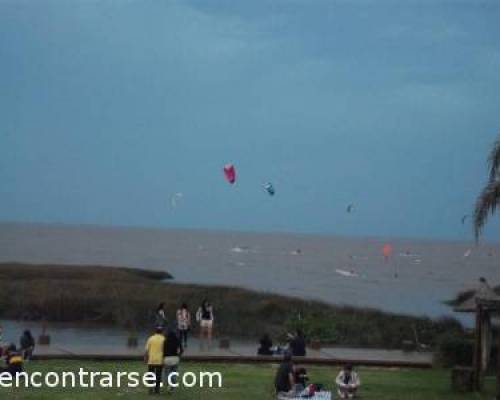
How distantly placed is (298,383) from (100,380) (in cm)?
420

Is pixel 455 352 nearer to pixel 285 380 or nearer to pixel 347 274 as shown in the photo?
pixel 285 380

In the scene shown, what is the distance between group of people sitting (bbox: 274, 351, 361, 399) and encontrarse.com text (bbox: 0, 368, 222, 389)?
78.1 inches

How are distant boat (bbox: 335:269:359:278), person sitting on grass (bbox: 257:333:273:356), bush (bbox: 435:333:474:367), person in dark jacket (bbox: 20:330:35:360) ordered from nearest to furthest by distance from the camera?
person in dark jacket (bbox: 20:330:35:360) → bush (bbox: 435:333:474:367) → person sitting on grass (bbox: 257:333:273:356) → distant boat (bbox: 335:269:359:278)

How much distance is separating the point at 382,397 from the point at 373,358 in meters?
7.54

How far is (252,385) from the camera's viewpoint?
60.3 feet

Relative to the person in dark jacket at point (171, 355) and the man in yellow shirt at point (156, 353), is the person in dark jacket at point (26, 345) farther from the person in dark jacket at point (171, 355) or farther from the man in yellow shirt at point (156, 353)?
the man in yellow shirt at point (156, 353)

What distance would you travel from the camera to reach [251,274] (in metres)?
105

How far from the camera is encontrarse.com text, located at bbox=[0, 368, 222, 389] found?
17250mm

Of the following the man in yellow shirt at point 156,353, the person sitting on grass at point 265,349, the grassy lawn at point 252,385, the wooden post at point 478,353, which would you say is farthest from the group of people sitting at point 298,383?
the person sitting on grass at point 265,349

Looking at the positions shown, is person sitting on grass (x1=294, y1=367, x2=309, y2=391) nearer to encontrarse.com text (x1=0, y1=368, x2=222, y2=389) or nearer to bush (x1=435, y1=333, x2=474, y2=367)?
encontrarse.com text (x1=0, y1=368, x2=222, y2=389)

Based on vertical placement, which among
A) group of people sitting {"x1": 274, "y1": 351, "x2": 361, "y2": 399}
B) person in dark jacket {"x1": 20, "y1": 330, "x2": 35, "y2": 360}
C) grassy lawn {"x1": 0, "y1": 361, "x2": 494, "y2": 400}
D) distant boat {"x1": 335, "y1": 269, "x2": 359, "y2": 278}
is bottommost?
grassy lawn {"x1": 0, "y1": 361, "x2": 494, "y2": 400}

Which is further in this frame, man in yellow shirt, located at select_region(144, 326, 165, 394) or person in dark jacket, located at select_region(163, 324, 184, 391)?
person in dark jacket, located at select_region(163, 324, 184, 391)

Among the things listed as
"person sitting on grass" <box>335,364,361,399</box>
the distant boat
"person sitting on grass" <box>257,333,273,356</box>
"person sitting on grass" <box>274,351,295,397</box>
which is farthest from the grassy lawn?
the distant boat

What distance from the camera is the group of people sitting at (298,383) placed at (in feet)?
52.7
